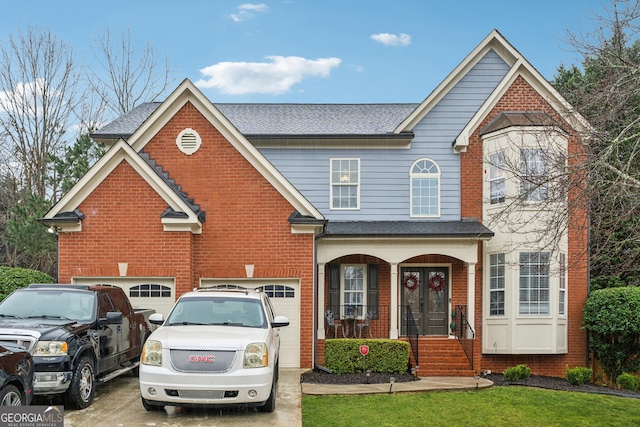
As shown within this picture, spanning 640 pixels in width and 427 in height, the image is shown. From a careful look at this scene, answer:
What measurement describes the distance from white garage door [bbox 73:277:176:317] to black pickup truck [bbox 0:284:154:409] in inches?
103

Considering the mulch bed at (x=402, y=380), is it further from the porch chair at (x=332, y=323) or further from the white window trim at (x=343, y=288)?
the white window trim at (x=343, y=288)

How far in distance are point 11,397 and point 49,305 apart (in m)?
3.54

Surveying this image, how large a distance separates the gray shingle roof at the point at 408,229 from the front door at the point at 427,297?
61.1 inches

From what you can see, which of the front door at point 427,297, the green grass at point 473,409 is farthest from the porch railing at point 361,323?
the green grass at point 473,409

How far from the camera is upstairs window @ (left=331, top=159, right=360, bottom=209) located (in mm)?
20062

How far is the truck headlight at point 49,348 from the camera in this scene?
9.41 meters

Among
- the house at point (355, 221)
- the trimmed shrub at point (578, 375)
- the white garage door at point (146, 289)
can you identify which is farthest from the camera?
the trimmed shrub at point (578, 375)

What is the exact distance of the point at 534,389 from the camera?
14.4 metres

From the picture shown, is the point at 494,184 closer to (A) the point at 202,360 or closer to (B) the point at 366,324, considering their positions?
(B) the point at 366,324

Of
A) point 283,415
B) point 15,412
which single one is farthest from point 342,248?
point 15,412

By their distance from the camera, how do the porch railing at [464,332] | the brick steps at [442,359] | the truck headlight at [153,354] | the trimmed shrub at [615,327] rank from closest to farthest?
1. the truck headlight at [153,354]
2. the brick steps at [442,359]
3. the porch railing at [464,332]
4. the trimmed shrub at [615,327]

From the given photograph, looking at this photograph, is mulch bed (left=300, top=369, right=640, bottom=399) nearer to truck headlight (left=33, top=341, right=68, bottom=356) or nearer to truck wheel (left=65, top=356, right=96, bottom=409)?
truck wheel (left=65, top=356, right=96, bottom=409)

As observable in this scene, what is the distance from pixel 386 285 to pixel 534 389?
237 inches

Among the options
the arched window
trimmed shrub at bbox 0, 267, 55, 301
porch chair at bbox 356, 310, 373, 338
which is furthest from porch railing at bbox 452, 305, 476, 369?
trimmed shrub at bbox 0, 267, 55, 301
